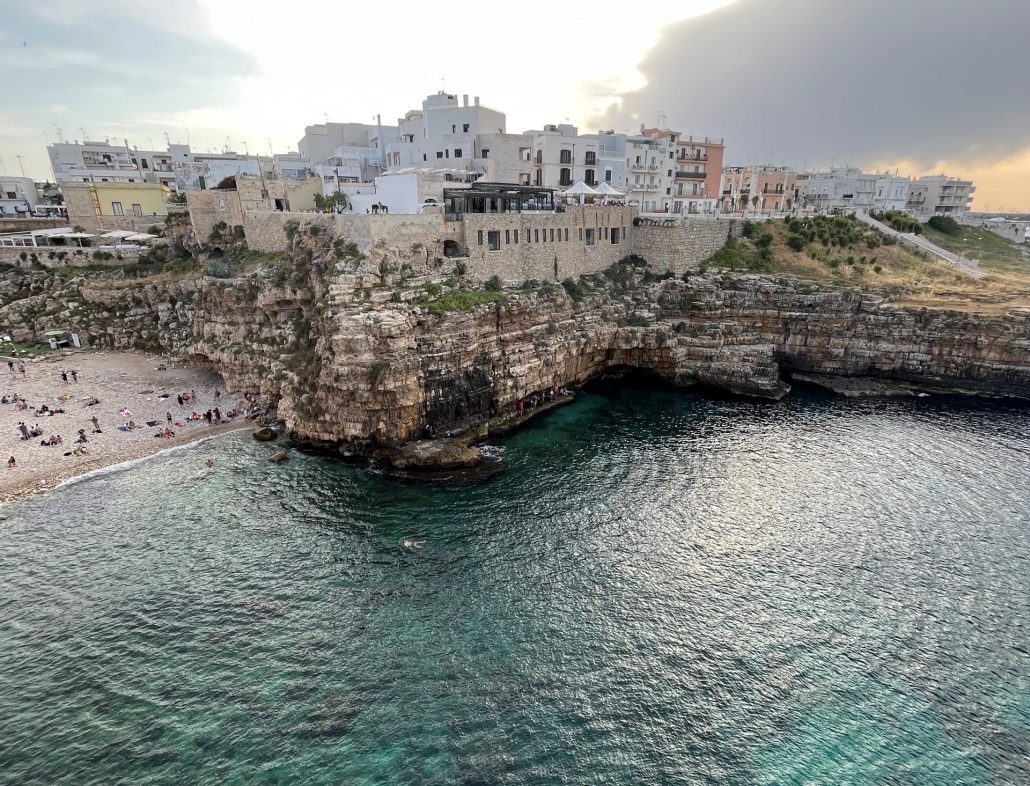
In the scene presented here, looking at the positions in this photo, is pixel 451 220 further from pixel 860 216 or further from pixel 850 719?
pixel 860 216

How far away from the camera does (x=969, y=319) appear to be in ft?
162

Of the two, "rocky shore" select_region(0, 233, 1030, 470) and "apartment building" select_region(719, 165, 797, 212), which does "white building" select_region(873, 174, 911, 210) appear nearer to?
"apartment building" select_region(719, 165, 797, 212)

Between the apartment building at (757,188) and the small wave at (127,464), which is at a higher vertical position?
the apartment building at (757,188)

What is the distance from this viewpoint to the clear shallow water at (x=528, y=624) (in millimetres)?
19156

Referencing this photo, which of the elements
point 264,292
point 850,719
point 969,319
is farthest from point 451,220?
point 969,319

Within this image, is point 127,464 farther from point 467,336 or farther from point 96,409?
point 467,336

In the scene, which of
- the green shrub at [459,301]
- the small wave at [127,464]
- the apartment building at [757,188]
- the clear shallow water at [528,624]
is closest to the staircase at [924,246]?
the apartment building at [757,188]

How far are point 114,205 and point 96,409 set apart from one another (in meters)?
41.4

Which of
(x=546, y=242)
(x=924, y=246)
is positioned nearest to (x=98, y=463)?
(x=546, y=242)

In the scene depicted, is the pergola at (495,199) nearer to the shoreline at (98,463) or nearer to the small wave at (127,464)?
the shoreline at (98,463)

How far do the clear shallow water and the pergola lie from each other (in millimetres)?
24112

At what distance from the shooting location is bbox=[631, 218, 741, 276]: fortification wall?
58.5m

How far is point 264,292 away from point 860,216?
78.6 m

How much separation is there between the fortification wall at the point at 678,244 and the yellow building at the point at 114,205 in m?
64.3
